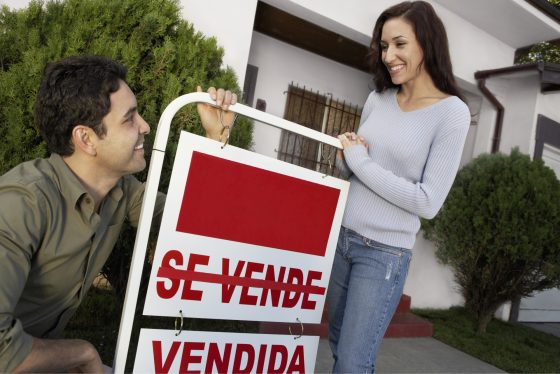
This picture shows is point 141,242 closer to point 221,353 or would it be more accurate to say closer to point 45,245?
point 45,245

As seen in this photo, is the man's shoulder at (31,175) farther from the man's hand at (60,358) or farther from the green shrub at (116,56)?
the green shrub at (116,56)

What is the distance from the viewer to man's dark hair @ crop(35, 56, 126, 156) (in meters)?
1.46

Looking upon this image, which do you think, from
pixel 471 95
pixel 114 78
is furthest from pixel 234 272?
pixel 471 95

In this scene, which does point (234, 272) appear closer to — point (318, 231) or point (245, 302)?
point (245, 302)

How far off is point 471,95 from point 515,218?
2102 mm

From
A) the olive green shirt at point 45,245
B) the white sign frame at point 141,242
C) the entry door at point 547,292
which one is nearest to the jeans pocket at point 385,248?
the white sign frame at point 141,242

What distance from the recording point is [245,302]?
165cm

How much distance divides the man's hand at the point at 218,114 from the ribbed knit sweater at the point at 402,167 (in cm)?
46

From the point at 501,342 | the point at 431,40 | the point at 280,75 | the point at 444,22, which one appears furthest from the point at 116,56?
the point at 501,342

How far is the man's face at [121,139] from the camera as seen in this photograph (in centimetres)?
150

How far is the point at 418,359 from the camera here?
14.5ft

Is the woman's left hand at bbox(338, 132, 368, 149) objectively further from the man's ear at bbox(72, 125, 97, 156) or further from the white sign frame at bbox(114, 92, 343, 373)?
the man's ear at bbox(72, 125, 97, 156)

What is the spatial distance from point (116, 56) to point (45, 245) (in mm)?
1711

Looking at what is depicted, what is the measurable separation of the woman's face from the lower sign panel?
108 cm
